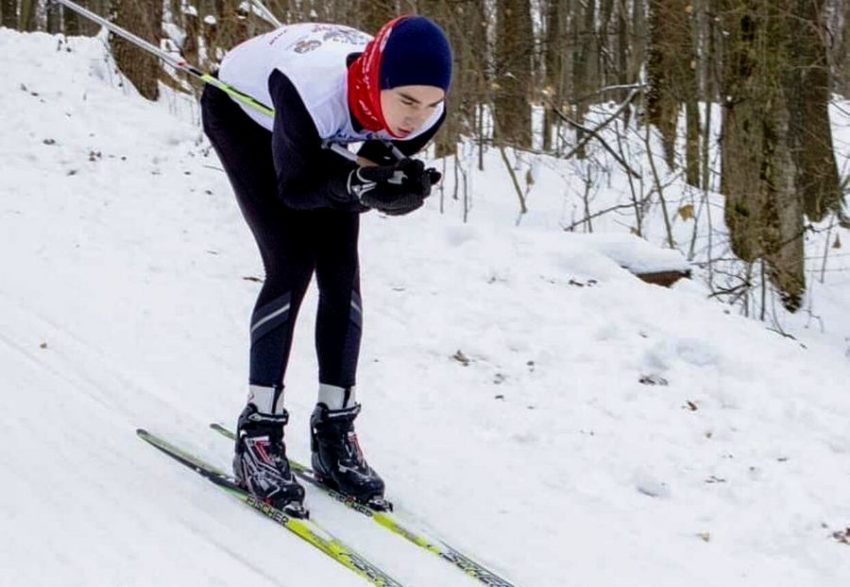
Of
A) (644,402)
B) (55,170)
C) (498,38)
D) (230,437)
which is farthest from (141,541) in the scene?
(498,38)

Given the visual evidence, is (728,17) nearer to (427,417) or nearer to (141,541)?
(427,417)

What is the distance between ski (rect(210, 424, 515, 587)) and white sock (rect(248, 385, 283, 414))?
337mm

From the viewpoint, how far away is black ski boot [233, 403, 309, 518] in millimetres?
3203

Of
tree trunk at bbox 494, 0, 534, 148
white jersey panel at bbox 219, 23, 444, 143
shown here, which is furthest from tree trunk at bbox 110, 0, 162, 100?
white jersey panel at bbox 219, 23, 444, 143

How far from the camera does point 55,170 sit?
23.9 feet

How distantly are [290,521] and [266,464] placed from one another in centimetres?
22

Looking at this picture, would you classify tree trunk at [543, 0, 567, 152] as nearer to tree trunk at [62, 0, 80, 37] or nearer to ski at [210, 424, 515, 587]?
ski at [210, 424, 515, 587]

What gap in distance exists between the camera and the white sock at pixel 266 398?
331 centimetres

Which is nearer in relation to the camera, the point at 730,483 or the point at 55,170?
the point at 730,483

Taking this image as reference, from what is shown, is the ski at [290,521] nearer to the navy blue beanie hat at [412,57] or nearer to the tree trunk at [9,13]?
the navy blue beanie hat at [412,57]

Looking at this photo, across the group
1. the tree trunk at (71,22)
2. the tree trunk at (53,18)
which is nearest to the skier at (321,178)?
the tree trunk at (71,22)

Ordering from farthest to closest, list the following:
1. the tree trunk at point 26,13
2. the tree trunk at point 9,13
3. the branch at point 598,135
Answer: the tree trunk at point 9,13 < the tree trunk at point 26,13 < the branch at point 598,135

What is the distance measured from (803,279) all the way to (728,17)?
180cm

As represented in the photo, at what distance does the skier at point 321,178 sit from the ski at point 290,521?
39 millimetres
